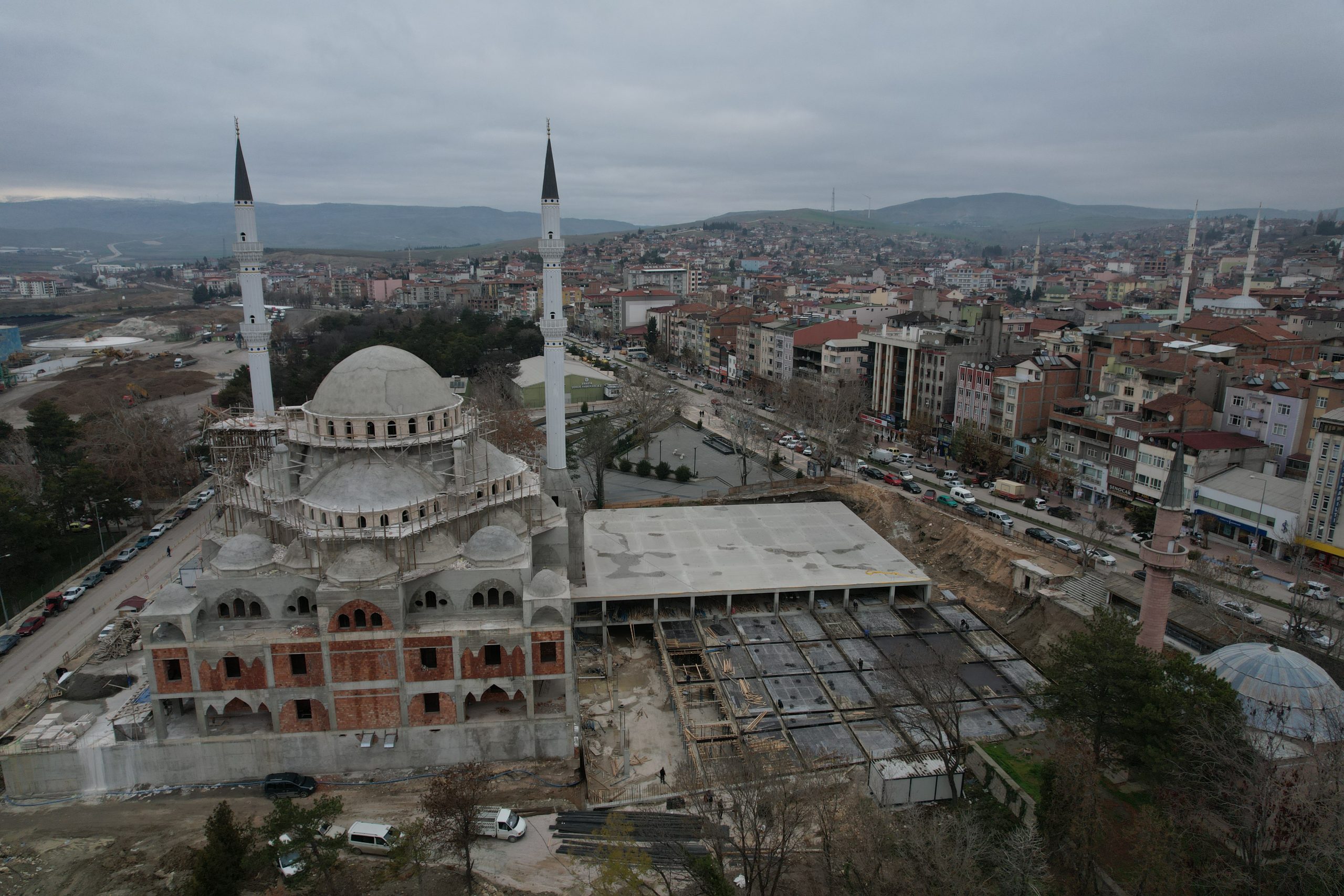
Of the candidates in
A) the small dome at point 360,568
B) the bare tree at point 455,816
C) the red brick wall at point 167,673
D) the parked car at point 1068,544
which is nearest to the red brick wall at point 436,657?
the small dome at point 360,568

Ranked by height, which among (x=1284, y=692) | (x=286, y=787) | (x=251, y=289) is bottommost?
(x=286, y=787)

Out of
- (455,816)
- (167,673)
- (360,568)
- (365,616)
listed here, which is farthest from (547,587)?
(167,673)

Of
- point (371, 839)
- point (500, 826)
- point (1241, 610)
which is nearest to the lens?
point (371, 839)

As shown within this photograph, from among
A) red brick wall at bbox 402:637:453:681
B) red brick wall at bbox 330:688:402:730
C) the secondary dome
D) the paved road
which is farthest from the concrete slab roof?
the paved road

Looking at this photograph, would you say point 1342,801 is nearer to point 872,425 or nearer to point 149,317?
point 872,425

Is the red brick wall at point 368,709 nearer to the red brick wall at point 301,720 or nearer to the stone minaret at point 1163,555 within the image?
the red brick wall at point 301,720

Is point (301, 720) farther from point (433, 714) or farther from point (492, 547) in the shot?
point (492, 547)

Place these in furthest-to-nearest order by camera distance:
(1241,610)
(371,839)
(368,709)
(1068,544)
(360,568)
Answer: (1068,544) → (1241,610) → (368,709) → (360,568) → (371,839)

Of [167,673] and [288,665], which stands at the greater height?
[288,665]
